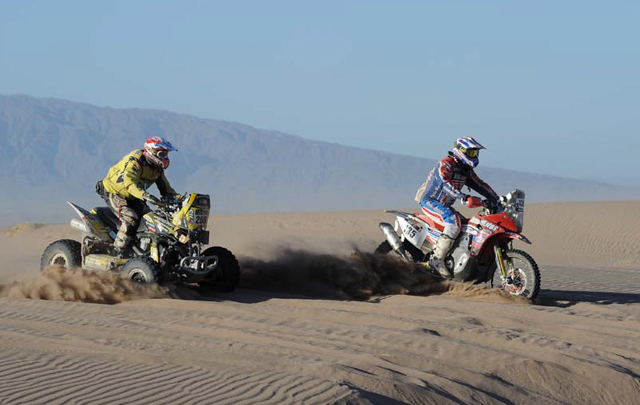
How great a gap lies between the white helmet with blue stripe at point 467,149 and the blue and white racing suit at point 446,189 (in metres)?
0.14

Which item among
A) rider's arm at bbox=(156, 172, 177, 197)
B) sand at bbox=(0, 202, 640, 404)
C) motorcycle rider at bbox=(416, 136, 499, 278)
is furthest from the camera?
motorcycle rider at bbox=(416, 136, 499, 278)

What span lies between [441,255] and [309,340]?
14.1 feet

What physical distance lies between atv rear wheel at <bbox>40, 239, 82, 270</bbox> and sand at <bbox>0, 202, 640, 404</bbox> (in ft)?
1.04

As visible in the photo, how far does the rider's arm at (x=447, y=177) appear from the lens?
1342 cm

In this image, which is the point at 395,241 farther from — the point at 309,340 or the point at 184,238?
the point at 309,340

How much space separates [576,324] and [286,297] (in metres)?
3.32

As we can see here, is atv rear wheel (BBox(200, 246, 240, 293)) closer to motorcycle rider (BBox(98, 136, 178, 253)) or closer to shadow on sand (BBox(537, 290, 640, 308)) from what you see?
motorcycle rider (BBox(98, 136, 178, 253))

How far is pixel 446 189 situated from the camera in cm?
1347

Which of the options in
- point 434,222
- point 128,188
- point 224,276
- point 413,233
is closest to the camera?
point 128,188

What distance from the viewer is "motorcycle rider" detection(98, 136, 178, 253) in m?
12.5

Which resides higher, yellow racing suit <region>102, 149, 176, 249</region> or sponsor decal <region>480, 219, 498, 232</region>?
yellow racing suit <region>102, 149, 176, 249</region>

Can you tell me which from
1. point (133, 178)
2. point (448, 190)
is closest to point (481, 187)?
point (448, 190)

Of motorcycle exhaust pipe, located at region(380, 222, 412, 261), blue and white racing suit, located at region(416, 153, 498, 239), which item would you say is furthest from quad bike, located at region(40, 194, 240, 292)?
blue and white racing suit, located at region(416, 153, 498, 239)

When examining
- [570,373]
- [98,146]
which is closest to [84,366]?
[570,373]
